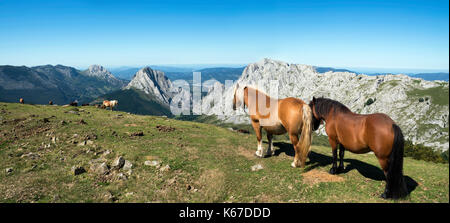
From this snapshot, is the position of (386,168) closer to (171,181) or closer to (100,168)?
(171,181)

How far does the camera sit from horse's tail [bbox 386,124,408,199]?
24.5 ft

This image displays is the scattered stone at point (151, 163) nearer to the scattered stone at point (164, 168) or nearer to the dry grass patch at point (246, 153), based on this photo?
the scattered stone at point (164, 168)

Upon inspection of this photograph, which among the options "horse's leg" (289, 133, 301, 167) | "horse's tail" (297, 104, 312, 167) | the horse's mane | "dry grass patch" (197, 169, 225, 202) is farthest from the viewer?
"horse's leg" (289, 133, 301, 167)

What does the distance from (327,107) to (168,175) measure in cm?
940

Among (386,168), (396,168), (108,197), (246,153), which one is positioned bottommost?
(108,197)

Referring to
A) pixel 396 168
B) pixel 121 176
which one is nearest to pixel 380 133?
pixel 396 168

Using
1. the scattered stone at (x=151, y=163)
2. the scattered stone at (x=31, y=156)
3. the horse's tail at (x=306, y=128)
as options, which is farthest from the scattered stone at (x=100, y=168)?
the horse's tail at (x=306, y=128)

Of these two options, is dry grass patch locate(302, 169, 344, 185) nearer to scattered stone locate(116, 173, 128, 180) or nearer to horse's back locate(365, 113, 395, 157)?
horse's back locate(365, 113, 395, 157)

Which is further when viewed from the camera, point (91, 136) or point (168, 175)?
point (91, 136)

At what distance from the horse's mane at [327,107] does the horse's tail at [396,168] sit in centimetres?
249

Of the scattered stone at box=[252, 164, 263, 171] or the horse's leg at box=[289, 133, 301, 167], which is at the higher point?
the horse's leg at box=[289, 133, 301, 167]

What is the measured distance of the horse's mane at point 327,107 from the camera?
996 cm

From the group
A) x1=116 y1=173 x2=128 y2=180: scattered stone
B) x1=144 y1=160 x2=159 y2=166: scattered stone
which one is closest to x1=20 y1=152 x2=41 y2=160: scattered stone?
x1=116 y1=173 x2=128 y2=180: scattered stone

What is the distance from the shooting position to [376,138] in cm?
792
